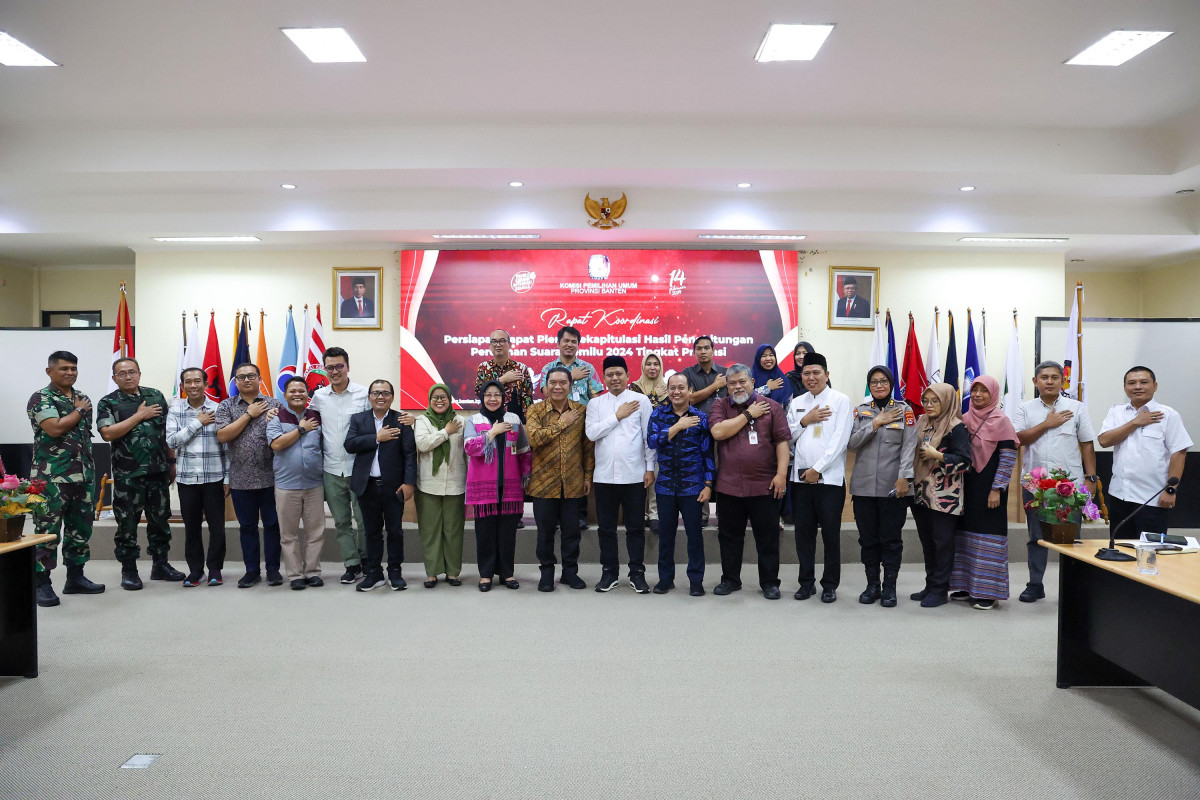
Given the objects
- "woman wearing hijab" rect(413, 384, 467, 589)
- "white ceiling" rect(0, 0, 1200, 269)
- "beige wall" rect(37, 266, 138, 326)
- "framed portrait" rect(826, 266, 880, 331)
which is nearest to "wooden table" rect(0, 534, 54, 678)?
"woman wearing hijab" rect(413, 384, 467, 589)

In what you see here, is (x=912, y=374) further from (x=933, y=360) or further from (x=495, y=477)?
(x=495, y=477)

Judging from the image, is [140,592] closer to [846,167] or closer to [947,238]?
[846,167]

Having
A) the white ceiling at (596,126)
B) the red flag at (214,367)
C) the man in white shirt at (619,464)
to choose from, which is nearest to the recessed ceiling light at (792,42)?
the white ceiling at (596,126)

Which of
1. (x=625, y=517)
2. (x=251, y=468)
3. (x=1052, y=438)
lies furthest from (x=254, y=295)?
(x=1052, y=438)

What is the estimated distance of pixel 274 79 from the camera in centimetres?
508

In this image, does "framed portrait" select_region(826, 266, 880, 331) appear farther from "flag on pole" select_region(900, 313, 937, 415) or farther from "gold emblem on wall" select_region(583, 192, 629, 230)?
"gold emblem on wall" select_region(583, 192, 629, 230)

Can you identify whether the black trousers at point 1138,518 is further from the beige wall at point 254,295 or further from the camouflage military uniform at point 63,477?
the camouflage military uniform at point 63,477

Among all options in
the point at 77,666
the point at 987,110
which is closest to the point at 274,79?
the point at 77,666

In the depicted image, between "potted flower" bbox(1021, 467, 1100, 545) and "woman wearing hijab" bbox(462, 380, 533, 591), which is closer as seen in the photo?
"potted flower" bbox(1021, 467, 1100, 545)

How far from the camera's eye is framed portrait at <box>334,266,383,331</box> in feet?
25.7

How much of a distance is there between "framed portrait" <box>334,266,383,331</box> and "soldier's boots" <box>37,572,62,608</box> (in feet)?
12.2

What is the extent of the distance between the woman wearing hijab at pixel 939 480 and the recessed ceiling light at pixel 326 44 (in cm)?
Answer: 413

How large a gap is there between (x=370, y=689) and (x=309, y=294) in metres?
5.56

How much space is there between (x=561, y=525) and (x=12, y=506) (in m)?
2.96
